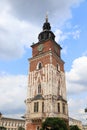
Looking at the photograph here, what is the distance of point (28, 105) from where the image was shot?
48.8 metres

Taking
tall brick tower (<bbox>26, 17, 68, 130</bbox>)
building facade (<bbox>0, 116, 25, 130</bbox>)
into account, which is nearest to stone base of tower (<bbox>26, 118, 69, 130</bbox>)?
tall brick tower (<bbox>26, 17, 68, 130</bbox>)

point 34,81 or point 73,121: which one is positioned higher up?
point 34,81

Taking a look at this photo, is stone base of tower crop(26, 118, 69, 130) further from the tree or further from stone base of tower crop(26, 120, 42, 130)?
the tree

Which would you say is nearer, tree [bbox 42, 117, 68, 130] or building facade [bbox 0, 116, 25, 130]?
tree [bbox 42, 117, 68, 130]

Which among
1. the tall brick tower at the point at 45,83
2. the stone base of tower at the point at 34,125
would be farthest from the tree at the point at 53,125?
the stone base of tower at the point at 34,125

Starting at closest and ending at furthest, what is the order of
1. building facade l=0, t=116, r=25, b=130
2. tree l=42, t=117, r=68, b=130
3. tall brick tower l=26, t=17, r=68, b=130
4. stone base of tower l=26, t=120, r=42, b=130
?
tree l=42, t=117, r=68, b=130
stone base of tower l=26, t=120, r=42, b=130
tall brick tower l=26, t=17, r=68, b=130
building facade l=0, t=116, r=25, b=130

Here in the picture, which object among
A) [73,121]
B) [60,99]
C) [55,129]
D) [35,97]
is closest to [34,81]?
[35,97]

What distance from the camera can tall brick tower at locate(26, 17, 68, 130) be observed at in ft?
149

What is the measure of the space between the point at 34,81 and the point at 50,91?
633cm

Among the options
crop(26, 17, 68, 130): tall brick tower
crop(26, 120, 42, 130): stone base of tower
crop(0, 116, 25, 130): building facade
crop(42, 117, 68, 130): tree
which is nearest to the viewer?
crop(42, 117, 68, 130): tree

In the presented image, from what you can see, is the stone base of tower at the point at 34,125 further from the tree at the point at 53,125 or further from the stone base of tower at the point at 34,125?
the tree at the point at 53,125

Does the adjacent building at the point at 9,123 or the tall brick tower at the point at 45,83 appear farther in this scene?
the adjacent building at the point at 9,123

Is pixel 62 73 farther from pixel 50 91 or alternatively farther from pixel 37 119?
pixel 37 119

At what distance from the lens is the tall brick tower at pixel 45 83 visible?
149 feet
